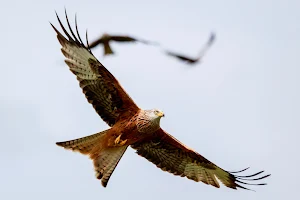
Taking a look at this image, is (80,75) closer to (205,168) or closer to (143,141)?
(143,141)

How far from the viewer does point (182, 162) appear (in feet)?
61.6

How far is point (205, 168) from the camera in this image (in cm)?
1881

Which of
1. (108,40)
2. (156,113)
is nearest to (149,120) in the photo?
(156,113)

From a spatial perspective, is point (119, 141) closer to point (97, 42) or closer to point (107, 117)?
point (107, 117)

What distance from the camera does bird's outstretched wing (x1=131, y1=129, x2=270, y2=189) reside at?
1844 cm

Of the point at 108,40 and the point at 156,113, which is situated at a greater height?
the point at 108,40

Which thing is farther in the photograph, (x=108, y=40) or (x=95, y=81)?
(x=108, y=40)

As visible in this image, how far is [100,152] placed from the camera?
58.4 ft

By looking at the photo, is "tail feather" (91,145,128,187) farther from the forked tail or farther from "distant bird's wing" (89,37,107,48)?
"distant bird's wing" (89,37,107,48)

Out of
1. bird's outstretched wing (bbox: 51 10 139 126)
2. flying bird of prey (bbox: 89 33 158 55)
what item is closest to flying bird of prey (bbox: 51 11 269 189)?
bird's outstretched wing (bbox: 51 10 139 126)

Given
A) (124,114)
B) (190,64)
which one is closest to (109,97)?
(124,114)

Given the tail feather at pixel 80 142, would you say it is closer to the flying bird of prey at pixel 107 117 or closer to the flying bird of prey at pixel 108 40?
the flying bird of prey at pixel 107 117

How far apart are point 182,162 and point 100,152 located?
1.77 meters

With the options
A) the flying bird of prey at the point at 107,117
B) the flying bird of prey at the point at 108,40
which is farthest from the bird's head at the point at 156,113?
the flying bird of prey at the point at 108,40
